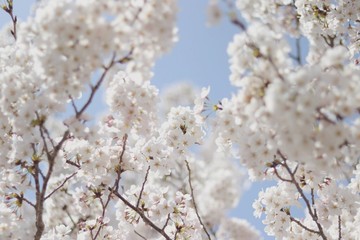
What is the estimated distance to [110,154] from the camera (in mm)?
5039

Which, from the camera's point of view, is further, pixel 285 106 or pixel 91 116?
pixel 91 116

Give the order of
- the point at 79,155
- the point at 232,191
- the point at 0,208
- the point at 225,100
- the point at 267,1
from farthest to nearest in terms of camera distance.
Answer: the point at 232,191 < the point at 267,1 < the point at 79,155 < the point at 0,208 < the point at 225,100

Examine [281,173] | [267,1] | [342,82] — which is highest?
[267,1]

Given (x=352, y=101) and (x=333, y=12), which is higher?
(x=333, y=12)

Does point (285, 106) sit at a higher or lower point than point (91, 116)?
lower

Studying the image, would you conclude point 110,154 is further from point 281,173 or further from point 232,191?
point 232,191

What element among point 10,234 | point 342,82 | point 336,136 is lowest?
point 336,136

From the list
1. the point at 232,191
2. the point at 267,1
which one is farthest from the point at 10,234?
the point at 232,191

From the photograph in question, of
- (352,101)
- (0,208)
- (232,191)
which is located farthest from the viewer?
(232,191)

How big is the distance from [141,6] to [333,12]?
Answer: 3.63 meters

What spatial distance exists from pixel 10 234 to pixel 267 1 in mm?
4163

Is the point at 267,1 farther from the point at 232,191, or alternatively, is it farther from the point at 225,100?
the point at 232,191

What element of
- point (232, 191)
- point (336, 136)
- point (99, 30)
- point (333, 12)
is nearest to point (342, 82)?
point (336, 136)

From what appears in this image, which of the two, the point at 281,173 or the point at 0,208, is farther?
the point at 281,173
